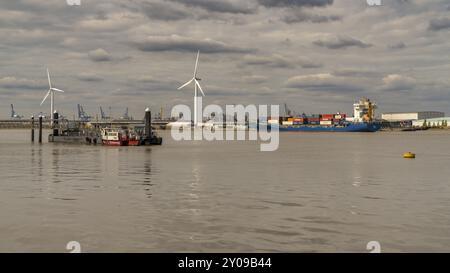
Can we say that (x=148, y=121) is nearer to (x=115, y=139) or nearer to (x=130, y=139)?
(x=130, y=139)

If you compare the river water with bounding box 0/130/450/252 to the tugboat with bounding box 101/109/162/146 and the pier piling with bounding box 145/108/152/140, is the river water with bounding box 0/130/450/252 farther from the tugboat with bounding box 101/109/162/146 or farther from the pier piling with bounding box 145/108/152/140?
the pier piling with bounding box 145/108/152/140

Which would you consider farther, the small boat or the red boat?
the red boat

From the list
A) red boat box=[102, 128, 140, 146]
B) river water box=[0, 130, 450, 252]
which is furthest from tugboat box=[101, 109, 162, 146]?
river water box=[0, 130, 450, 252]

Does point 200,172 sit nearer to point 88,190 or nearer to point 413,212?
point 88,190

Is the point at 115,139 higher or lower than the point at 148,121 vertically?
lower

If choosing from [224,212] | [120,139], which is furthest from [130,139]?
[224,212]

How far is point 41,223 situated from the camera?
2562cm

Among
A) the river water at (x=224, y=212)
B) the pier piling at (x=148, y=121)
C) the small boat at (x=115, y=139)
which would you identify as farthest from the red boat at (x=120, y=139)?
the river water at (x=224, y=212)

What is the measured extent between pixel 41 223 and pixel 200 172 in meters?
30.5

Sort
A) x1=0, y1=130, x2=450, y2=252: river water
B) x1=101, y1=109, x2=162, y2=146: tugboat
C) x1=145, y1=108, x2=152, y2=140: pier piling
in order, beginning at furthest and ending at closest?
x1=145, y1=108, x2=152, y2=140: pier piling < x1=101, y1=109, x2=162, y2=146: tugboat < x1=0, y1=130, x2=450, y2=252: river water

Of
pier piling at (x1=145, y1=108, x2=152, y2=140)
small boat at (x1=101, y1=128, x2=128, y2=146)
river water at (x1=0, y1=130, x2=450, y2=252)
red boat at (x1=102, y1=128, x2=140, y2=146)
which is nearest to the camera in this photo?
river water at (x1=0, y1=130, x2=450, y2=252)
